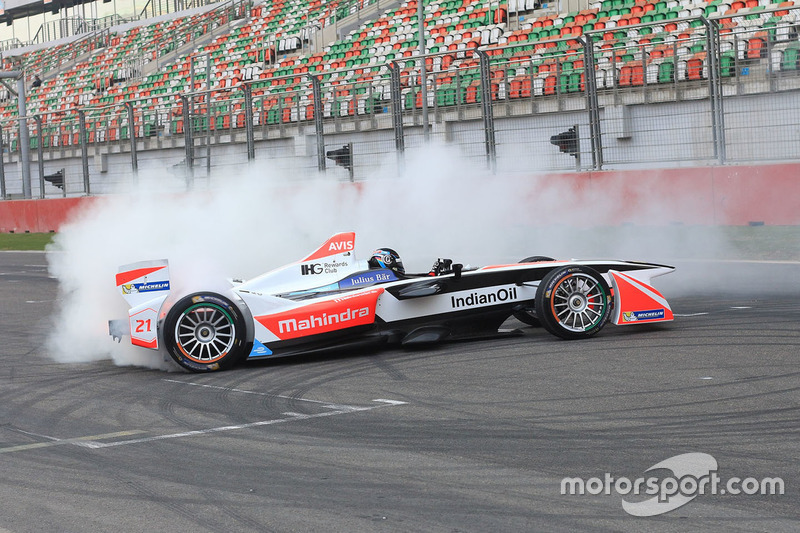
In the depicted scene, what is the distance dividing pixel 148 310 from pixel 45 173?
1940 cm

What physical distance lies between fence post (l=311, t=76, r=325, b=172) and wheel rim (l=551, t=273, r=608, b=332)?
31.6 ft

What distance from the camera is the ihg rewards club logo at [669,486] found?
4176 millimetres

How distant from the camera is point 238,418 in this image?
611cm

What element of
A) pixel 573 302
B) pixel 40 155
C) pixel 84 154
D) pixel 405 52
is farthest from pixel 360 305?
pixel 405 52

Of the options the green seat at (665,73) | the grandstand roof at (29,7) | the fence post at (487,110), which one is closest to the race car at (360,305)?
the green seat at (665,73)

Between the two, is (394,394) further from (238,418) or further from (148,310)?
(148,310)

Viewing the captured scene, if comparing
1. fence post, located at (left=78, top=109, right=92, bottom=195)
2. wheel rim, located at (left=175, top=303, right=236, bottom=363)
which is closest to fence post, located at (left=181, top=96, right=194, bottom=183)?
fence post, located at (left=78, top=109, right=92, bottom=195)

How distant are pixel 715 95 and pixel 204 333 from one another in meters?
8.08

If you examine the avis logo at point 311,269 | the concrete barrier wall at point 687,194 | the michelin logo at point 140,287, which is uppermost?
the concrete barrier wall at point 687,194

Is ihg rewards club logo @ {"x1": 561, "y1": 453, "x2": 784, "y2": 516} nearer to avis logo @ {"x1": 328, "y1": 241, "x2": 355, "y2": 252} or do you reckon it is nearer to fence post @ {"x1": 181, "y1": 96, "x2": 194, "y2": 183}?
avis logo @ {"x1": 328, "y1": 241, "x2": 355, "y2": 252}

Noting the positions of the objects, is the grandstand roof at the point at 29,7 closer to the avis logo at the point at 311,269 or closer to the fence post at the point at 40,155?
the fence post at the point at 40,155

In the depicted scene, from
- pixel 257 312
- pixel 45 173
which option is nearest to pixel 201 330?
pixel 257 312

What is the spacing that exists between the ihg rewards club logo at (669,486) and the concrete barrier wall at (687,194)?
317 inches

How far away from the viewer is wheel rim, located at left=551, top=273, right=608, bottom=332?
8047mm
